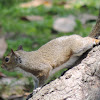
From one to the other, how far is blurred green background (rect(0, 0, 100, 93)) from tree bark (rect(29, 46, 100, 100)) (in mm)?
2278

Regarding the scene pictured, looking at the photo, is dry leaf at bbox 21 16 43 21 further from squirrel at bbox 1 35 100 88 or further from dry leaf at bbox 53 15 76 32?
squirrel at bbox 1 35 100 88

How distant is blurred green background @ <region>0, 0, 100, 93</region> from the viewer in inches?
265

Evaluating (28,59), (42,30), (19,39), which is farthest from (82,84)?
(42,30)

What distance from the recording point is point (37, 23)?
768cm

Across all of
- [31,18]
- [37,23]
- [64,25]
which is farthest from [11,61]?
[31,18]

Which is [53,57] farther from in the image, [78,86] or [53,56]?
[78,86]

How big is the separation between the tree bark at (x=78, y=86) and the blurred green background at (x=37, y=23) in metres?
2.28

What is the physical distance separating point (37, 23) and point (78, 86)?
470cm

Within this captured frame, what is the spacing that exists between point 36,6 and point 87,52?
5860 mm

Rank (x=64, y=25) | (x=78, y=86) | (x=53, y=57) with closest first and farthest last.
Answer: (x=78, y=86) < (x=53, y=57) < (x=64, y=25)

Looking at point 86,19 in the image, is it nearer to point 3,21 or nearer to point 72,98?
point 3,21

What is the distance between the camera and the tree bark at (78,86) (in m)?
3.12

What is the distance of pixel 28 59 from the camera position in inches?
159

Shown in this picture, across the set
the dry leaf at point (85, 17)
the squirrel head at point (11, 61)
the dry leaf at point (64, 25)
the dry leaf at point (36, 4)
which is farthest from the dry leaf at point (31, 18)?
the squirrel head at point (11, 61)
